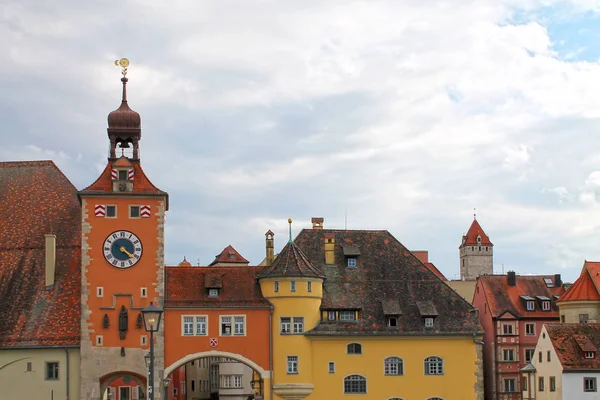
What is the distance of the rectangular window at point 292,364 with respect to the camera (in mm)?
68875

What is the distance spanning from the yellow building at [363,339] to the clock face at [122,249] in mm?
8416

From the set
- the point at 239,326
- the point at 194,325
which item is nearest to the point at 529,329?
the point at 239,326

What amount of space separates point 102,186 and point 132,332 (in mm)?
9522

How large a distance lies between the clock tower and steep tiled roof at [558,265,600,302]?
1467 inches

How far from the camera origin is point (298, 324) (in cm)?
6931

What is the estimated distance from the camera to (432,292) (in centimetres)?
7300

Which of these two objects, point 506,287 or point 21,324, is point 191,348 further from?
point 506,287

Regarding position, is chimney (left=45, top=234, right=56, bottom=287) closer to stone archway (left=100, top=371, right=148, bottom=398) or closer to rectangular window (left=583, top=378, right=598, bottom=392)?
stone archway (left=100, top=371, right=148, bottom=398)

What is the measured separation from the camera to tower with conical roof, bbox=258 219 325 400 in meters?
68.7

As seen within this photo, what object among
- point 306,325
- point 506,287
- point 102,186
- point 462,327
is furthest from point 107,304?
point 506,287

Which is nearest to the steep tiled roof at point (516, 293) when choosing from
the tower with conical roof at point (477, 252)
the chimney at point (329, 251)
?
the chimney at point (329, 251)

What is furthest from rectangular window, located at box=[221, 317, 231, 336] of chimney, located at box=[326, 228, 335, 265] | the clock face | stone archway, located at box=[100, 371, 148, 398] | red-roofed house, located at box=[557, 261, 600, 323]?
red-roofed house, located at box=[557, 261, 600, 323]

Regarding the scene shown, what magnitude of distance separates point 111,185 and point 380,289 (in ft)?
63.3

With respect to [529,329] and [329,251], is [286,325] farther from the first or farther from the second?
[529,329]
